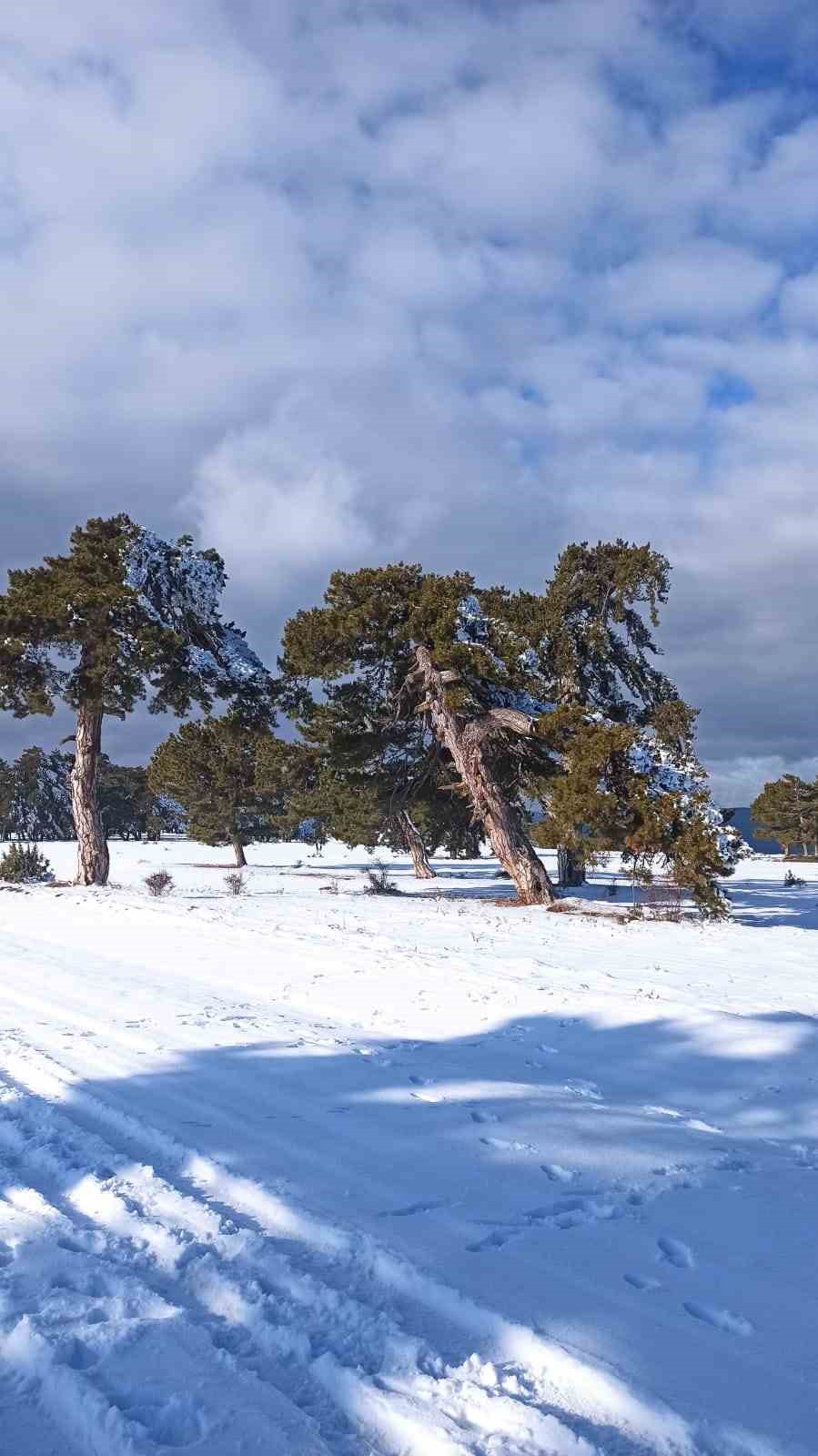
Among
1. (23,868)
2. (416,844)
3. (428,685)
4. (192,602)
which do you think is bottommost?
(23,868)

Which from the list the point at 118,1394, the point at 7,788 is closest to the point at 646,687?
the point at 118,1394

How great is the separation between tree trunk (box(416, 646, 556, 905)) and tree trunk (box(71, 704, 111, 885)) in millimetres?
7711

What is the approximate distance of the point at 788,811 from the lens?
60.5 metres

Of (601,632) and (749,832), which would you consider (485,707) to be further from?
(749,832)

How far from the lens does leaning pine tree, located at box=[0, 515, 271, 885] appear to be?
18.9m

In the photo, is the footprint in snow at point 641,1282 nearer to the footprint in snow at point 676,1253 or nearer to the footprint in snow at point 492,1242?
the footprint in snow at point 676,1253

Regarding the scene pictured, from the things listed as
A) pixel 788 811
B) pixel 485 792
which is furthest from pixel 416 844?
pixel 788 811

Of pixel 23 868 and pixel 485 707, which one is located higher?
pixel 485 707

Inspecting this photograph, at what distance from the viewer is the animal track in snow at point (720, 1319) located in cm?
282

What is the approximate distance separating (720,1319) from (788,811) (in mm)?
62891

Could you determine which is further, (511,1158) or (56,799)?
(56,799)

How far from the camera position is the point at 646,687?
82.5ft

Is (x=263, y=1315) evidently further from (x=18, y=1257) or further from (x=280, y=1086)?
(x=280, y=1086)

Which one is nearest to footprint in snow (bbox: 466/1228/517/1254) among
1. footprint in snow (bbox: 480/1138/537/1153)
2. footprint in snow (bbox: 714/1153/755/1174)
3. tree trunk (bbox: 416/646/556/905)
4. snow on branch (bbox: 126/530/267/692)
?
footprint in snow (bbox: 480/1138/537/1153)
